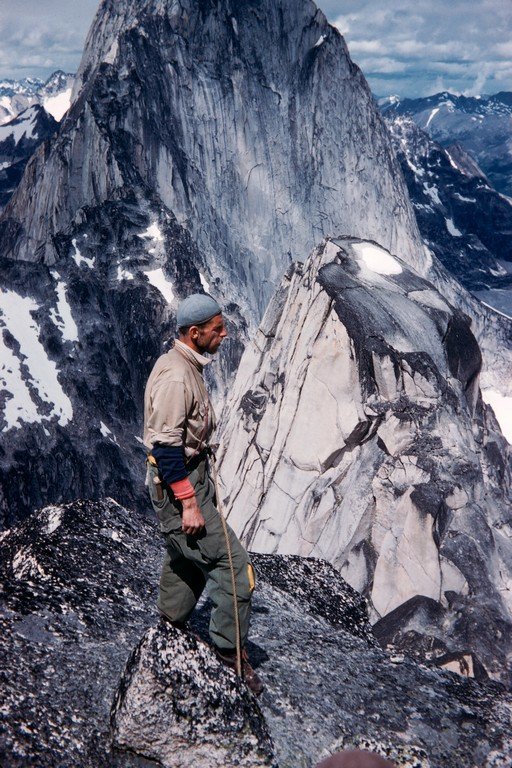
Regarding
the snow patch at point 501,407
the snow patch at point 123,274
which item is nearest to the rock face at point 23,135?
the snow patch at point 123,274

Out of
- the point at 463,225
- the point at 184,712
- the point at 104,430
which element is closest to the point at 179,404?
the point at 184,712

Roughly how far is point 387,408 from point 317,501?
20.1 feet

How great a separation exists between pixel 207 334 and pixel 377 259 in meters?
36.4

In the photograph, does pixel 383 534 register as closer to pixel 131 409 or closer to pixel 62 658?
pixel 62 658

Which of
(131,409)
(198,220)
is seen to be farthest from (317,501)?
(198,220)

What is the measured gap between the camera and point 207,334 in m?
6.89

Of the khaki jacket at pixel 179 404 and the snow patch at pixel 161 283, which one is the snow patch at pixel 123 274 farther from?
the khaki jacket at pixel 179 404

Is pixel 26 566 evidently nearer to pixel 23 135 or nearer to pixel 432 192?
pixel 432 192

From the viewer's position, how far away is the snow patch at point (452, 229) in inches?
7357

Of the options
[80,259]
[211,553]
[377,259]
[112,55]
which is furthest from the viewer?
[112,55]

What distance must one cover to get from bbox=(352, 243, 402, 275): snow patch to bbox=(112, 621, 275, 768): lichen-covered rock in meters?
35.5

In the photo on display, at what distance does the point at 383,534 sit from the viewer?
31.9 metres

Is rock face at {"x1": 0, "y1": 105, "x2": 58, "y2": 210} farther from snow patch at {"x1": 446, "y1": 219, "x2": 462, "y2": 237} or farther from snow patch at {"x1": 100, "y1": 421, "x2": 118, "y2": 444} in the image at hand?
snow patch at {"x1": 100, "y1": 421, "x2": 118, "y2": 444}

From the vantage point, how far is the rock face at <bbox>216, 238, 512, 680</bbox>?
97.5 feet
